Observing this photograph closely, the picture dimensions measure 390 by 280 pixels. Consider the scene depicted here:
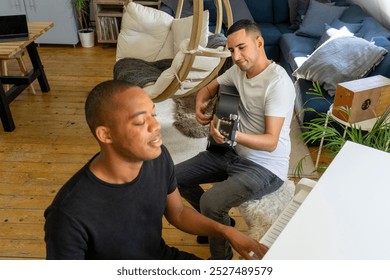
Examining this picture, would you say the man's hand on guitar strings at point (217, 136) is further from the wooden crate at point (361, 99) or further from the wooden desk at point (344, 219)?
the wooden crate at point (361, 99)

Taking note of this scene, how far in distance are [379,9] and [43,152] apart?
3.15 metres

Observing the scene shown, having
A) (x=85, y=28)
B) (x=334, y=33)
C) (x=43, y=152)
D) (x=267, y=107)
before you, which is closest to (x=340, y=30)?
(x=334, y=33)

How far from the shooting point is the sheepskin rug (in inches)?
62.3

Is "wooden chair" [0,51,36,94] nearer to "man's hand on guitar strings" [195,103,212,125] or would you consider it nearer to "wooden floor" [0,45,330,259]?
"wooden floor" [0,45,330,259]

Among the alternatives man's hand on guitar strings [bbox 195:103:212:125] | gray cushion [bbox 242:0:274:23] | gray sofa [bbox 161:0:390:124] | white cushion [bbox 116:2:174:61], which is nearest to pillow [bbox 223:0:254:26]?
gray sofa [bbox 161:0:390:124]

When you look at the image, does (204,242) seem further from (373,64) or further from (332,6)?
(332,6)

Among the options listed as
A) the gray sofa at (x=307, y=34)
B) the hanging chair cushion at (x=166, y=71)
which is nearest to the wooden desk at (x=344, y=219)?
the gray sofa at (x=307, y=34)

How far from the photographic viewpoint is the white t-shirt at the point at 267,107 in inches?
67.0

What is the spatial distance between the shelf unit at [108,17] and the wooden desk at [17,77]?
1.28 metres

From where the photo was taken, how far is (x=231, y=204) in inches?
66.1

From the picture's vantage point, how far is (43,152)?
2887mm

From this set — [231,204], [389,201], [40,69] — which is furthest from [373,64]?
[40,69]

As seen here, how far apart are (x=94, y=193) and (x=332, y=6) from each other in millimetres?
3640

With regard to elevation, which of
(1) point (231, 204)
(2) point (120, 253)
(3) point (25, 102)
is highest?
(2) point (120, 253)
